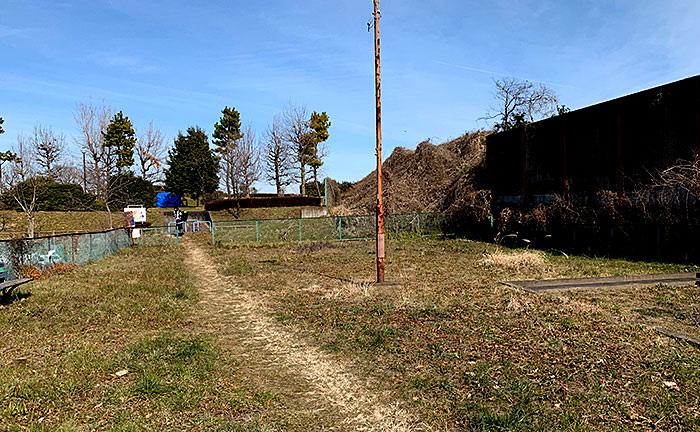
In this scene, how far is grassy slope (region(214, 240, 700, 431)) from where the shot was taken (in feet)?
14.8

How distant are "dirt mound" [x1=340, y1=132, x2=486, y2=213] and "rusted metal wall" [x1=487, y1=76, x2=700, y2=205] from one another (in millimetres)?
5794

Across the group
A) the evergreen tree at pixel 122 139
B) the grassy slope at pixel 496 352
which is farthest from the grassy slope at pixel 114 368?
the evergreen tree at pixel 122 139

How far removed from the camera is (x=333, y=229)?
28375mm

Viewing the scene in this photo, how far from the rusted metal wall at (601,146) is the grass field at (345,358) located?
8.29 m

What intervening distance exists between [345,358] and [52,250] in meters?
12.4

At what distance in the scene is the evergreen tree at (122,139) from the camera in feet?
155

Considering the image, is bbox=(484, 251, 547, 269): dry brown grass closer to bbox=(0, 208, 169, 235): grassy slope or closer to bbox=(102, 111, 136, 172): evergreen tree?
bbox=(0, 208, 169, 235): grassy slope

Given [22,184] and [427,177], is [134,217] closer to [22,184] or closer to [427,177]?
[22,184]

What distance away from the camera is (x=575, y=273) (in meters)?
14.2

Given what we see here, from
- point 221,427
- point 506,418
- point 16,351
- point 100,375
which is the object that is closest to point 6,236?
point 16,351

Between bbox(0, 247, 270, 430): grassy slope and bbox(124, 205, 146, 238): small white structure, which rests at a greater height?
bbox(124, 205, 146, 238): small white structure

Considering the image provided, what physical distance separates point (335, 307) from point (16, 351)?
5499mm

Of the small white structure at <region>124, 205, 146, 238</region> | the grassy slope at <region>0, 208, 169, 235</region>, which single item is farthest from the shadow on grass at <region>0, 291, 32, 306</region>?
the grassy slope at <region>0, 208, 169, 235</region>

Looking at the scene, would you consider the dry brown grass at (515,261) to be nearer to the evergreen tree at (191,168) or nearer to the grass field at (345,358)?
the grass field at (345,358)
